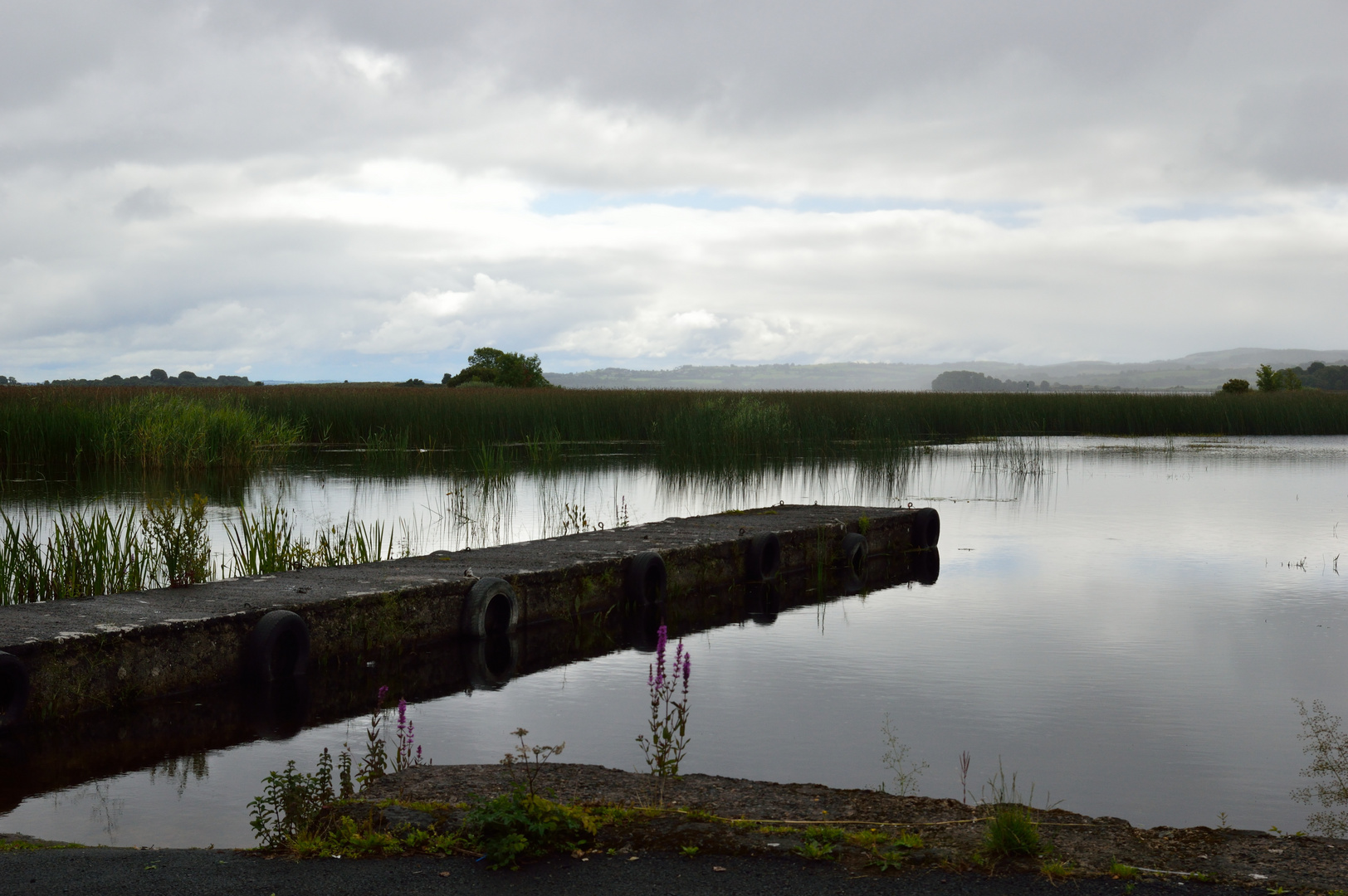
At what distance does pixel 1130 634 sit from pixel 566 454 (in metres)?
15.6

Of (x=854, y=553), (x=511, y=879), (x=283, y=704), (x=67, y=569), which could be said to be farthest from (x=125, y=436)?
(x=511, y=879)

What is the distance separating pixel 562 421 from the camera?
2736cm

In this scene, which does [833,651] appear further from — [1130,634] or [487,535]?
[487,535]

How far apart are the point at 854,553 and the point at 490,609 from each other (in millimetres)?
5008

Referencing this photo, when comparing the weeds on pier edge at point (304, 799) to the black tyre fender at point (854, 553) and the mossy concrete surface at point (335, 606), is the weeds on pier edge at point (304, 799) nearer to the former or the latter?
the mossy concrete surface at point (335, 606)

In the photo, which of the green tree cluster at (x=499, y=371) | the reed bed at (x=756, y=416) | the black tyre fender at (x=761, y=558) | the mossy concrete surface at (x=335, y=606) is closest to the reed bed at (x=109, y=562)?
the mossy concrete surface at (x=335, y=606)

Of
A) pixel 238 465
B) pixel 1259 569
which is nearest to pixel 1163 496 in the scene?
pixel 1259 569

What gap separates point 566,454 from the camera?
912 inches

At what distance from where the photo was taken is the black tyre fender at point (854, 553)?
12.0 metres

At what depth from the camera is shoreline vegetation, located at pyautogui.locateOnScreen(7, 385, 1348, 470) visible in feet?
65.3

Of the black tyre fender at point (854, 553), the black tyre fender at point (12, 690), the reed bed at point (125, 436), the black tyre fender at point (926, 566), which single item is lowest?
the black tyre fender at point (926, 566)

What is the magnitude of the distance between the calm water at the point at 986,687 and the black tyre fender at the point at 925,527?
1.06 feet

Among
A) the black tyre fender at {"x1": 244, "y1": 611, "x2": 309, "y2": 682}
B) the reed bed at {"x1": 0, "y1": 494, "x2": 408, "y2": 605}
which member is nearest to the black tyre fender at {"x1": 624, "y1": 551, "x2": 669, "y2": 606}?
the reed bed at {"x1": 0, "y1": 494, "x2": 408, "y2": 605}

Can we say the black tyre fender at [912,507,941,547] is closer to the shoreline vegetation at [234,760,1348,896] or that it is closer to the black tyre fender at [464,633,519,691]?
the black tyre fender at [464,633,519,691]
